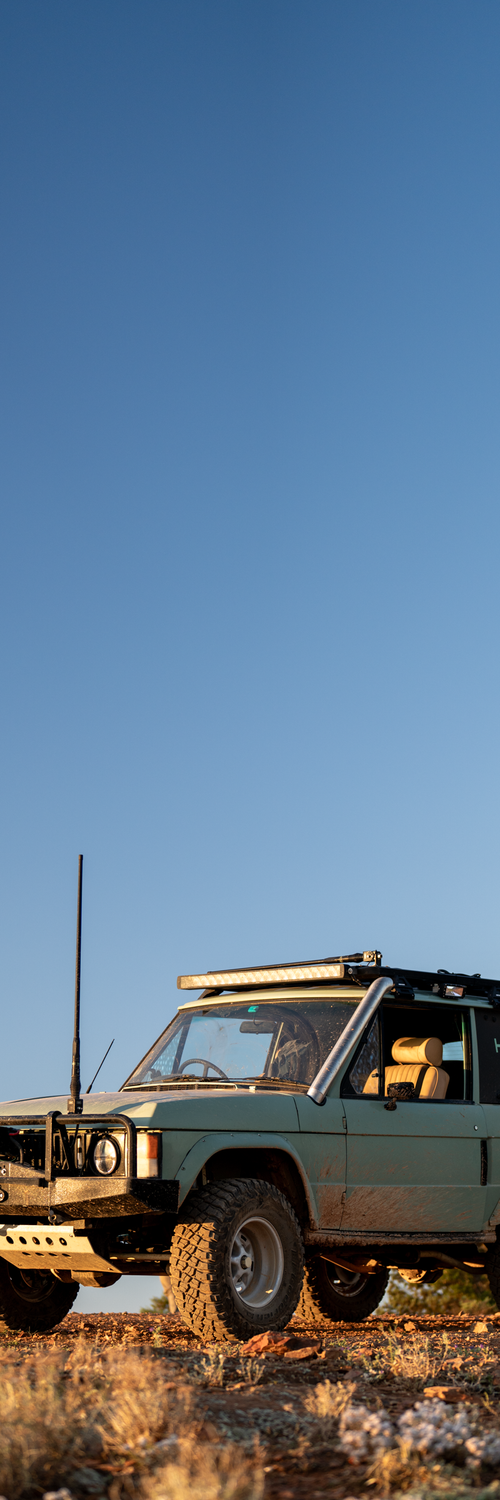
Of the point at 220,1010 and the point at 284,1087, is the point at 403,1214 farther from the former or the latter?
the point at 220,1010

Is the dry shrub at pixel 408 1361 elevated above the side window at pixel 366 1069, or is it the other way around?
the side window at pixel 366 1069

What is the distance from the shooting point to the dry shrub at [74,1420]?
4.12 m

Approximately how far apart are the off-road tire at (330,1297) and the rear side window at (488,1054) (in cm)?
155

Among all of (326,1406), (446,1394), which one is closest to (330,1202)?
(446,1394)

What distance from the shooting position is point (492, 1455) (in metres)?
4.41

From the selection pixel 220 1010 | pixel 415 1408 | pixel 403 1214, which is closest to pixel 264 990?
pixel 220 1010

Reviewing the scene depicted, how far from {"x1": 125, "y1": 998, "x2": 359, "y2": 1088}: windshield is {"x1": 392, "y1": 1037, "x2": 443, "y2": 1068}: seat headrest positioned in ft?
2.41

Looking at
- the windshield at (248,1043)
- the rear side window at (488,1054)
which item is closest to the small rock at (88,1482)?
the windshield at (248,1043)

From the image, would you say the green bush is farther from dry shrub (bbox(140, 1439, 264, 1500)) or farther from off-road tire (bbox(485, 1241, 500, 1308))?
dry shrub (bbox(140, 1439, 264, 1500))

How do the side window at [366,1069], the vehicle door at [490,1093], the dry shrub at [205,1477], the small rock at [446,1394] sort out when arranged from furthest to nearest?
1. the vehicle door at [490,1093]
2. the side window at [366,1069]
3. the small rock at [446,1394]
4. the dry shrub at [205,1477]

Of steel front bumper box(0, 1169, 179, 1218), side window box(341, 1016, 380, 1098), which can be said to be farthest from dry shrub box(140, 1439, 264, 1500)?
side window box(341, 1016, 380, 1098)

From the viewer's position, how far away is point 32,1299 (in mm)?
8914

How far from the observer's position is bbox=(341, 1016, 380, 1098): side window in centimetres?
891

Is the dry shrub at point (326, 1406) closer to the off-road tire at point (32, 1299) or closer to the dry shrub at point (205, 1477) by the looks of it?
the dry shrub at point (205, 1477)
